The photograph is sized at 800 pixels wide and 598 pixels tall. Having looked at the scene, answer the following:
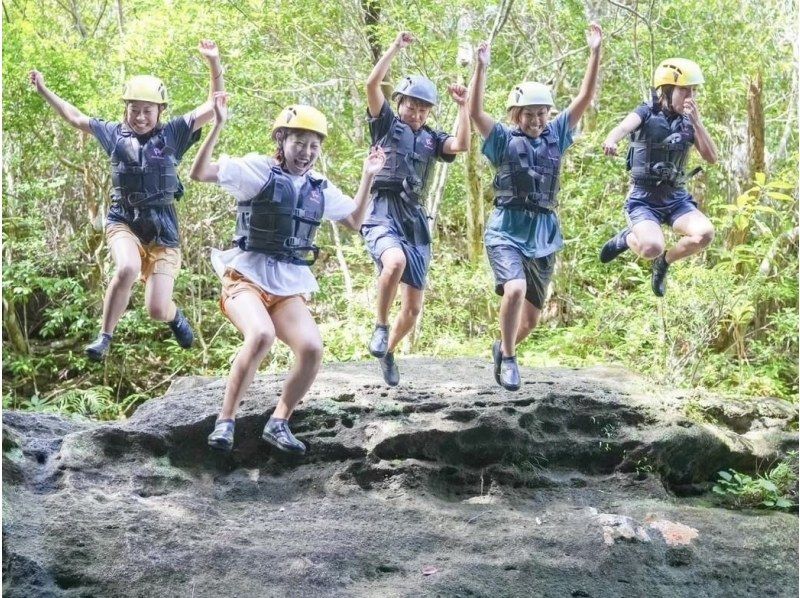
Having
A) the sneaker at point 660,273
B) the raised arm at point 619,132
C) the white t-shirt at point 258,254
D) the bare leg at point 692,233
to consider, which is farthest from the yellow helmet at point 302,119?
the sneaker at point 660,273

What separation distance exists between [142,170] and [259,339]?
1.52m

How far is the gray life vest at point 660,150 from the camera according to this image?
688 centimetres

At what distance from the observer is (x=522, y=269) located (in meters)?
6.66

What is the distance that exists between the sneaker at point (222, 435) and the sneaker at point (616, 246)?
313 centimetres

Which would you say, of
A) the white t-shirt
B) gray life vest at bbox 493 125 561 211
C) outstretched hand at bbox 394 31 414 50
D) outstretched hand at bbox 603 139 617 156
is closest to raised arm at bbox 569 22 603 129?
gray life vest at bbox 493 125 561 211

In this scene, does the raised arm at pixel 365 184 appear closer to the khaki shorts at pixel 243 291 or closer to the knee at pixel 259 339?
the khaki shorts at pixel 243 291

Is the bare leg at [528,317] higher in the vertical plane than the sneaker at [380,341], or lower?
higher

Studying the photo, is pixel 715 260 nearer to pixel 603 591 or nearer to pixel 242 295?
pixel 603 591

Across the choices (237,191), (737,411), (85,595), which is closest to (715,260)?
(737,411)

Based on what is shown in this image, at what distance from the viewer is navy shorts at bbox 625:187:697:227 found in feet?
23.2

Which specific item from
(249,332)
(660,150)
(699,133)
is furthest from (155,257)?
(699,133)

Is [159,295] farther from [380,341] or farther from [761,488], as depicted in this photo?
[761,488]

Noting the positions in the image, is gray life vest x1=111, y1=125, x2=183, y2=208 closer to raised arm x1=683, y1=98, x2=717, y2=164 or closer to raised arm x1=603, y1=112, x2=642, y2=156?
raised arm x1=603, y1=112, x2=642, y2=156

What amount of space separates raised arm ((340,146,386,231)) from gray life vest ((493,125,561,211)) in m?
0.92
